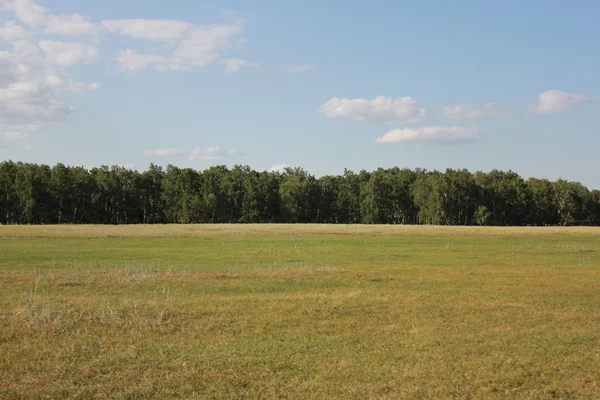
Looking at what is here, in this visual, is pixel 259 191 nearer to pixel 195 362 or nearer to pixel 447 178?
pixel 447 178

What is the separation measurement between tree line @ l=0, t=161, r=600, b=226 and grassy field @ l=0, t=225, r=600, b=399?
112858 millimetres

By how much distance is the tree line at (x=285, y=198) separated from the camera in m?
132

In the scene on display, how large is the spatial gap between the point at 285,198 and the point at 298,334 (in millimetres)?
135265

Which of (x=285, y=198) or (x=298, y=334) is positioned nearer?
(x=298, y=334)

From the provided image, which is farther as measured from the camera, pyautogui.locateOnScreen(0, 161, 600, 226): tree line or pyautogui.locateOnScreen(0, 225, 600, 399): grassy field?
pyautogui.locateOnScreen(0, 161, 600, 226): tree line

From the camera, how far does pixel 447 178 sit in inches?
5605

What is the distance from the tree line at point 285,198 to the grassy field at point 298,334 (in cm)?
11286

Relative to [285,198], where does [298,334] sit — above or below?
below

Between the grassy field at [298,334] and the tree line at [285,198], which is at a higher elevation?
the tree line at [285,198]

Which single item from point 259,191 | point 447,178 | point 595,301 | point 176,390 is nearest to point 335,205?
point 259,191

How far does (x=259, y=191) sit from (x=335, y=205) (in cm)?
2497

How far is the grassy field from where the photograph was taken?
10.9 m

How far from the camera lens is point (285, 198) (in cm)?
15025

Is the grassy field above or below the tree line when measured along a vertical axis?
below
